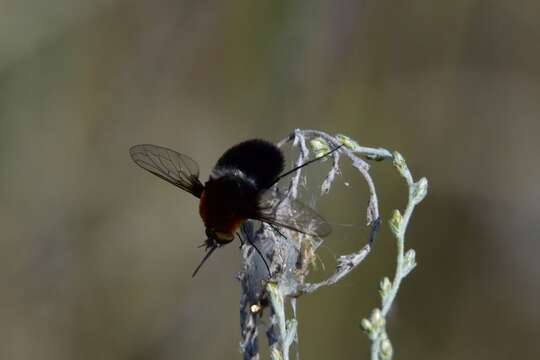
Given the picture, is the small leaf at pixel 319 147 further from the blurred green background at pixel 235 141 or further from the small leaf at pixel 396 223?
the blurred green background at pixel 235 141

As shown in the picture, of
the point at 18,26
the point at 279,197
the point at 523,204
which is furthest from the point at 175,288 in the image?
the point at 279,197

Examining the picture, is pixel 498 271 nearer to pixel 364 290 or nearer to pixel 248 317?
pixel 364 290

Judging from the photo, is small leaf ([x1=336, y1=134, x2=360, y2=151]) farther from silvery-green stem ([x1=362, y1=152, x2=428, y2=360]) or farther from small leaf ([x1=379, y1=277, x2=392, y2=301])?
small leaf ([x1=379, y1=277, x2=392, y2=301])

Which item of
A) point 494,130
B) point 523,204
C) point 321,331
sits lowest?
point 321,331

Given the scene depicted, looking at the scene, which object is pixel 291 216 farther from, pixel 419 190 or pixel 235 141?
pixel 235 141

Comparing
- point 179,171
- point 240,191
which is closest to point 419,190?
point 240,191

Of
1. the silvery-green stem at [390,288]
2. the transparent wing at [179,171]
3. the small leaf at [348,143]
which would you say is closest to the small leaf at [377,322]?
the silvery-green stem at [390,288]

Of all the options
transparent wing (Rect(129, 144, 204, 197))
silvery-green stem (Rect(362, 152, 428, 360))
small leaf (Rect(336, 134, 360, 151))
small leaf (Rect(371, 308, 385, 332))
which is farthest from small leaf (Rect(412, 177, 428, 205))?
transparent wing (Rect(129, 144, 204, 197))
